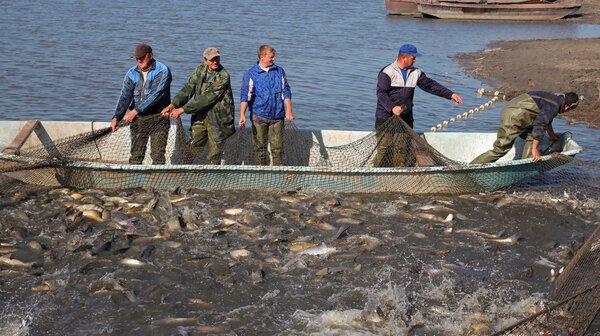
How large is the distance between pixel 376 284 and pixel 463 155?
4.56 meters

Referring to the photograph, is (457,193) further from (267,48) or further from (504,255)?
(267,48)

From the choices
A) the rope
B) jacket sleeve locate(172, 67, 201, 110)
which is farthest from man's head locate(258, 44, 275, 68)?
the rope

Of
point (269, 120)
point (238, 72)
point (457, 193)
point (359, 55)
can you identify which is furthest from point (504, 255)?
point (359, 55)

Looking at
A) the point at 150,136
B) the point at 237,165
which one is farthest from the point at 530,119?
the point at 150,136

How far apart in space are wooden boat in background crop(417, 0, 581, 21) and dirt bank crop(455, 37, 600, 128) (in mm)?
8217

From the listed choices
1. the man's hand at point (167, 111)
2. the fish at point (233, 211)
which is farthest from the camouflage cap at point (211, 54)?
the fish at point (233, 211)

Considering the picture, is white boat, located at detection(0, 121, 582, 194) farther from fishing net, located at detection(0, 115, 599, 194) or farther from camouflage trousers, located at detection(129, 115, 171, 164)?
camouflage trousers, located at detection(129, 115, 171, 164)

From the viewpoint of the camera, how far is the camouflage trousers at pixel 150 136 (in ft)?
30.4

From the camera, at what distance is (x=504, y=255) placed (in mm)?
8195

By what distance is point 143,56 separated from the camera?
29.3ft

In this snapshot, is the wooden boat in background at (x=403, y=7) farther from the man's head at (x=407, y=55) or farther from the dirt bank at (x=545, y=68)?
the man's head at (x=407, y=55)

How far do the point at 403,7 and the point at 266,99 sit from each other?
94.5 feet

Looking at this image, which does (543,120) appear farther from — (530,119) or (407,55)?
(407,55)

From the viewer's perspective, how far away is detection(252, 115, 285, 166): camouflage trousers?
949 centimetres
